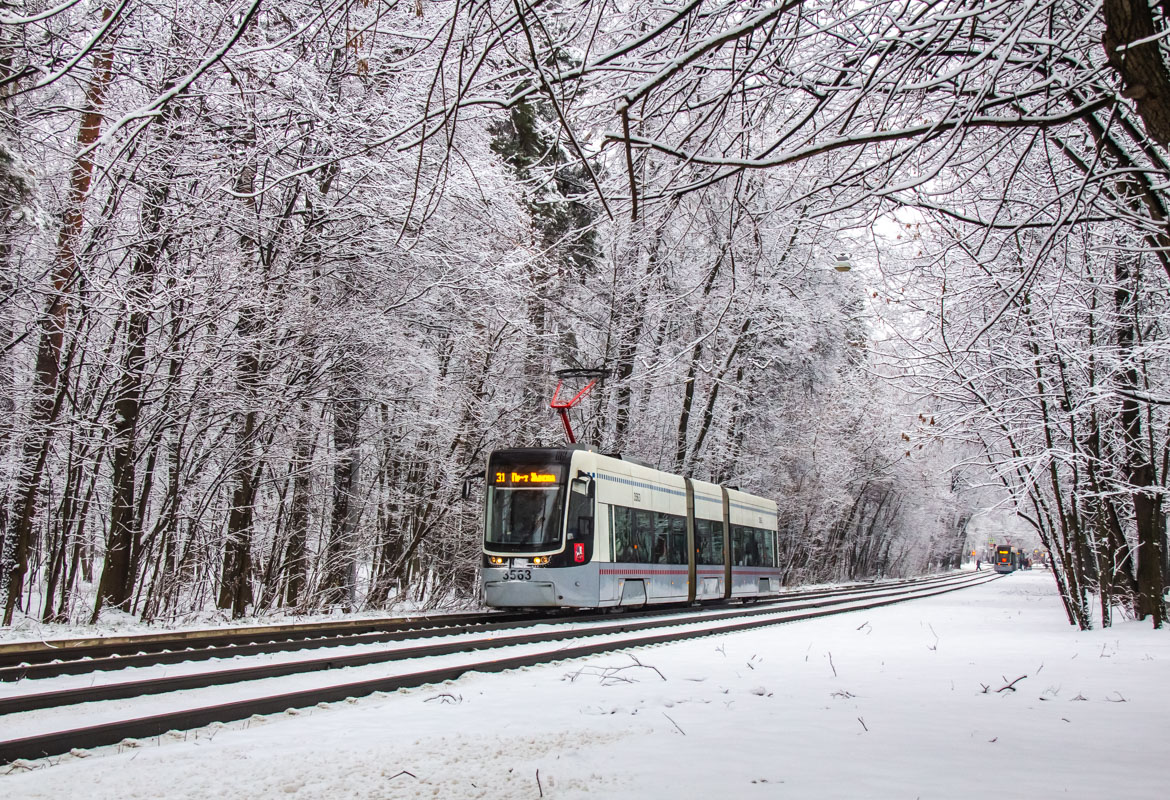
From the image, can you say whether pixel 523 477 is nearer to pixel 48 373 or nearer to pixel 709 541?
pixel 709 541

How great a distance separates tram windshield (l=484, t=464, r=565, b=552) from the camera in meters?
16.2

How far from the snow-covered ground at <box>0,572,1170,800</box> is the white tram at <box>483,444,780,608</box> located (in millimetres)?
6182

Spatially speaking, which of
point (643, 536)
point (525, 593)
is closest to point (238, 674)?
point (525, 593)

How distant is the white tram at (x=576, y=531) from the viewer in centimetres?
1609

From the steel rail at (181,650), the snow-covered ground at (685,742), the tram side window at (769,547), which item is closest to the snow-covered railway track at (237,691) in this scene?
the snow-covered ground at (685,742)

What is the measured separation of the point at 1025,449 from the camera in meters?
16.8

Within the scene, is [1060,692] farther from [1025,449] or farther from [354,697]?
[1025,449]

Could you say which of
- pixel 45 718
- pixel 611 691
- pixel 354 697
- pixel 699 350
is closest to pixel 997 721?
pixel 611 691

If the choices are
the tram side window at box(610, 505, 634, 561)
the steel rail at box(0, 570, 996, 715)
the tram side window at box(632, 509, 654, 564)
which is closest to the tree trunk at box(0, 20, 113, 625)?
the steel rail at box(0, 570, 996, 715)

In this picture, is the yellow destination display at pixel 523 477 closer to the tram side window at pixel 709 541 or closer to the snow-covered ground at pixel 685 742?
the tram side window at pixel 709 541

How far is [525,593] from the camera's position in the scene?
16.0m

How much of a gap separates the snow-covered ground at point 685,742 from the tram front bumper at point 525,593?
6063mm

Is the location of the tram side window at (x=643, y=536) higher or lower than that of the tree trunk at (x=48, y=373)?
lower

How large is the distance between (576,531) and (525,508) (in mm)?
1022
